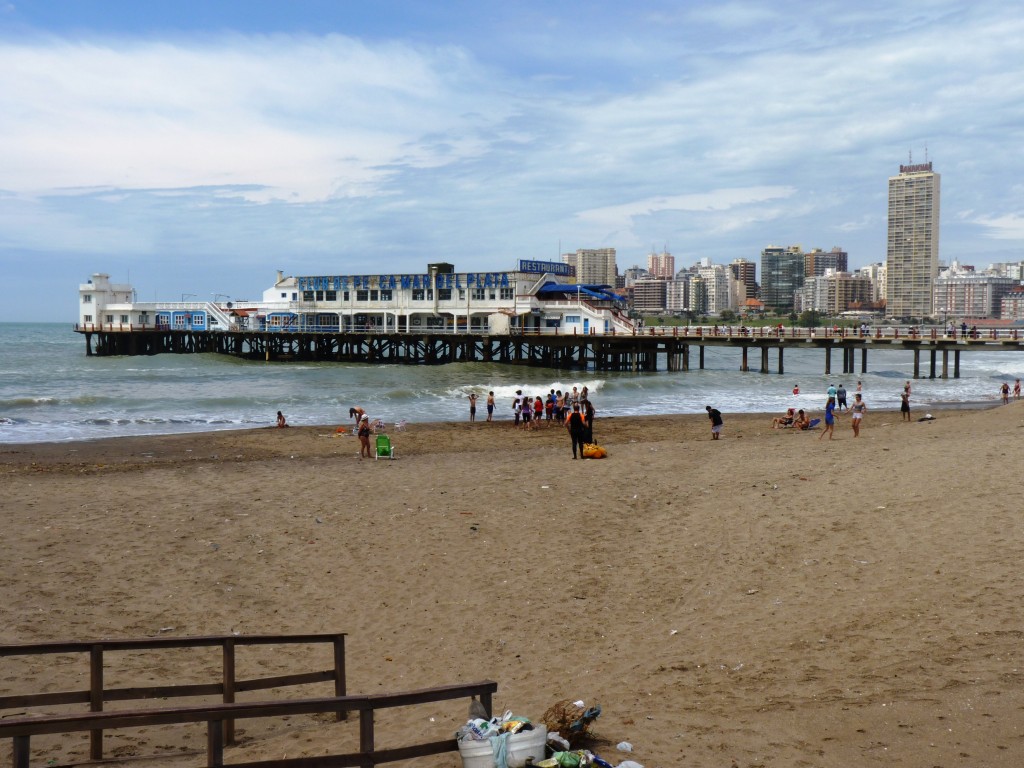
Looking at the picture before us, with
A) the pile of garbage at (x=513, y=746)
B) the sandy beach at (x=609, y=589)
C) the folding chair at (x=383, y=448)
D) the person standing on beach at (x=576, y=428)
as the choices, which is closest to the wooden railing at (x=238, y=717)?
the pile of garbage at (x=513, y=746)

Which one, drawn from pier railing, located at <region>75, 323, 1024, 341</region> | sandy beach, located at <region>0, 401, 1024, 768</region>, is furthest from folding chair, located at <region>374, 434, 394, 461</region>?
pier railing, located at <region>75, 323, 1024, 341</region>

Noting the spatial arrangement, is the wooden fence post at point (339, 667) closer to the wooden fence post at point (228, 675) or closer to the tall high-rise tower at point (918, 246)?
the wooden fence post at point (228, 675)

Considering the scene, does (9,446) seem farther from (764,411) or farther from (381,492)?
(764,411)

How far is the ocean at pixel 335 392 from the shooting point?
30.8 meters

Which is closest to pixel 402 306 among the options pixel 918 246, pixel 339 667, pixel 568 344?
pixel 568 344

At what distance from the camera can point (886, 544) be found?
31.6 ft

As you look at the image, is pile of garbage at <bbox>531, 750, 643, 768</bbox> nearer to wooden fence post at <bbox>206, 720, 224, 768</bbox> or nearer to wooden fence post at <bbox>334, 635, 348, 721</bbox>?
wooden fence post at <bbox>206, 720, 224, 768</bbox>

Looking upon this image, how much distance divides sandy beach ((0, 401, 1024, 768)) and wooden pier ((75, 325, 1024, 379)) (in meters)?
35.2

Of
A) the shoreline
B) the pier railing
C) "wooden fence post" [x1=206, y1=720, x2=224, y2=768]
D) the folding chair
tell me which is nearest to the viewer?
"wooden fence post" [x1=206, y1=720, x2=224, y2=768]

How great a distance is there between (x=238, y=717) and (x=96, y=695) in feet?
5.67

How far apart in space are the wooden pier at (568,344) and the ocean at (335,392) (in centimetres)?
177

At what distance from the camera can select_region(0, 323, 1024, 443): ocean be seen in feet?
101

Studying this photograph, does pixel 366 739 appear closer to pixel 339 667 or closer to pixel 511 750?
pixel 511 750

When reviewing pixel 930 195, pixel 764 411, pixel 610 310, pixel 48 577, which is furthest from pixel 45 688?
pixel 930 195
